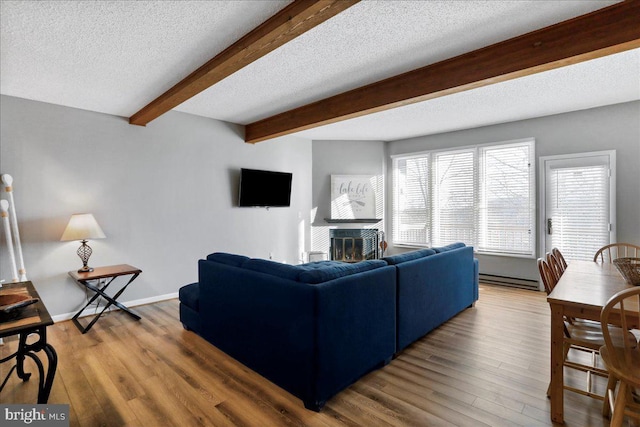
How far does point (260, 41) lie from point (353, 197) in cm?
426

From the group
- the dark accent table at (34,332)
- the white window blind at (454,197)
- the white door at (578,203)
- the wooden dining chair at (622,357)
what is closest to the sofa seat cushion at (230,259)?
the dark accent table at (34,332)

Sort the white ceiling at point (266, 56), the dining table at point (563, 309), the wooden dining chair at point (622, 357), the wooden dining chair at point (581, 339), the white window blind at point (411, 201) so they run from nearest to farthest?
the wooden dining chair at point (622, 357) < the dining table at point (563, 309) < the wooden dining chair at point (581, 339) < the white ceiling at point (266, 56) < the white window blind at point (411, 201)

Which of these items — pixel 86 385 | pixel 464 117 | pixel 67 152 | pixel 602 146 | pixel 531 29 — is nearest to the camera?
pixel 86 385

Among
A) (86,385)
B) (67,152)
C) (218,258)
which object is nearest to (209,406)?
(86,385)

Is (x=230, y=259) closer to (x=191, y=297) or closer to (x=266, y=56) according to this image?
(x=191, y=297)

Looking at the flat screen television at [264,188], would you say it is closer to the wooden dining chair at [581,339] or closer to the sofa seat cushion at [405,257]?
the sofa seat cushion at [405,257]

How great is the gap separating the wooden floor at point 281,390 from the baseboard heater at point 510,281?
1.92 metres

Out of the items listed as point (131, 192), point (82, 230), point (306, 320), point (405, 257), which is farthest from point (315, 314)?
point (131, 192)

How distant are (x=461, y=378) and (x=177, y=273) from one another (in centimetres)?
375

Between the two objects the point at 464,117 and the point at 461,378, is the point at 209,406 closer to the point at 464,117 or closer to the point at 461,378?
the point at 461,378

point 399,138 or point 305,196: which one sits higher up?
point 399,138

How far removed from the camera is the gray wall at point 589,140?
4.14 m

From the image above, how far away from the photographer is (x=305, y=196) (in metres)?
6.12

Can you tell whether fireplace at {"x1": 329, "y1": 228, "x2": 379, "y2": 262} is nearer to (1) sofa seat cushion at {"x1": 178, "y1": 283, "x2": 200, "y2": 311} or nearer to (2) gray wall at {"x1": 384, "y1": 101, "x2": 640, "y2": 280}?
(2) gray wall at {"x1": 384, "y1": 101, "x2": 640, "y2": 280}
